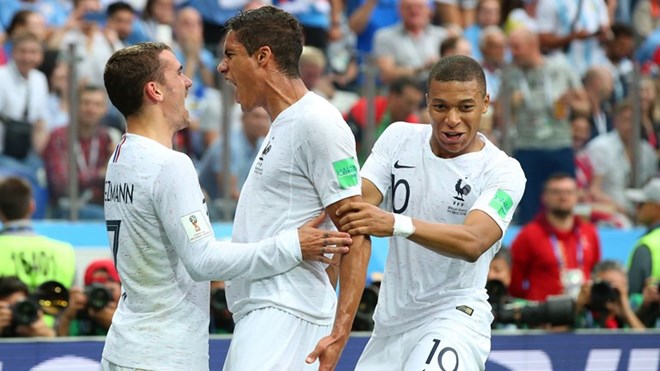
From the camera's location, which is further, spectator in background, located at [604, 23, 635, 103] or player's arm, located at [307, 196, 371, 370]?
spectator in background, located at [604, 23, 635, 103]

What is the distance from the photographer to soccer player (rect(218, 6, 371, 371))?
5.18m

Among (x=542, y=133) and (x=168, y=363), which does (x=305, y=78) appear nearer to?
(x=542, y=133)

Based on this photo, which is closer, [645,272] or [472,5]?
[645,272]

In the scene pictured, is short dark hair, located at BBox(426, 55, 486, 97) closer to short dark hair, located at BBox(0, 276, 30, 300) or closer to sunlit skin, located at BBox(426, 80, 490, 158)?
sunlit skin, located at BBox(426, 80, 490, 158)

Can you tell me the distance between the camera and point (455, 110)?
19.0 feet

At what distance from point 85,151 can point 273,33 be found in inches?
217

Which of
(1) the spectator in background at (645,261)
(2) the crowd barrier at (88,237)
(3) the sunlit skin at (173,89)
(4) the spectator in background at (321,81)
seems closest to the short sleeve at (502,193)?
(3) the sunlit skin at (173,89)

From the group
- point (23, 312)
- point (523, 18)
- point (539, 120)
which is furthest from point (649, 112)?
point (23, 312)

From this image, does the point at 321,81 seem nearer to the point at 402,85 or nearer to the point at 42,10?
the point at 402,85

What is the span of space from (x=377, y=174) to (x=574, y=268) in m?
5.30

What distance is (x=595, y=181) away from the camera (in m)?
12.1

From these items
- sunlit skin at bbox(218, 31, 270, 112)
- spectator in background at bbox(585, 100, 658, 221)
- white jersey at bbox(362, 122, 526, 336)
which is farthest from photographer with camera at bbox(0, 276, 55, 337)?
spectator in background at bbox(585, 100, 658, 221)

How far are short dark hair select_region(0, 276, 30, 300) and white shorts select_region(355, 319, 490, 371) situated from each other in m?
2.95

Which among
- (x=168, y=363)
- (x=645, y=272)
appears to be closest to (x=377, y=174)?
(x=168, y=363)
